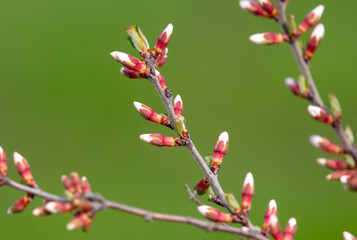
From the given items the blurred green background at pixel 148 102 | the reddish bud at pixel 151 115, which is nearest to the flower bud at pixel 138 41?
the reddish bud at pixel 151 115

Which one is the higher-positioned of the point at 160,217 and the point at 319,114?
the point at 319,114

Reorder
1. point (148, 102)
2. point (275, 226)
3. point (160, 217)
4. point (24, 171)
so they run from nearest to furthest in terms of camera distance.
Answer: point (160, 217) < point (275, 226) < point (24, 171) < point (148, 102)

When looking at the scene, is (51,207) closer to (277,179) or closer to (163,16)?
(277,179)

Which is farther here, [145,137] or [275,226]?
[145,137]

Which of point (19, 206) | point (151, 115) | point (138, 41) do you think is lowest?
point (19, 206)

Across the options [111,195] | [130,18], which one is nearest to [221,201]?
[111,195]

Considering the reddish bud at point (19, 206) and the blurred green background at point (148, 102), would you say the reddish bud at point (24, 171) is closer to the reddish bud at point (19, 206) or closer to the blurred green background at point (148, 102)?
the reddish bud at point (19, 206)

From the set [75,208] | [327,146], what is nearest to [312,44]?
[327,146]

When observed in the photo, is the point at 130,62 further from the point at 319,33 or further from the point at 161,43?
the point at 319,33

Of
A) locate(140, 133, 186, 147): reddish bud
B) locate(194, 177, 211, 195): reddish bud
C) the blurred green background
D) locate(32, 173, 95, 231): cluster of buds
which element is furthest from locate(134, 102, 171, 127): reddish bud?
the blurred green background

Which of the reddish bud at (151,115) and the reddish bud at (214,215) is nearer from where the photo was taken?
the reddish bud at (214,215)
